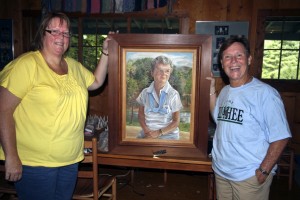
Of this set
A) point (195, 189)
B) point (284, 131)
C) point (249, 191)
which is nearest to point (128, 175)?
point (195, 189)

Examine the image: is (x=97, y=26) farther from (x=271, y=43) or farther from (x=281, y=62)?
(x=281, y=62)

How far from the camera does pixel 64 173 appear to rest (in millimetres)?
1426

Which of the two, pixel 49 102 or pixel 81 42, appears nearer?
pixel 49 102

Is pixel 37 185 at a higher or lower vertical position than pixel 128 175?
higher

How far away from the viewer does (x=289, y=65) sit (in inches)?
150

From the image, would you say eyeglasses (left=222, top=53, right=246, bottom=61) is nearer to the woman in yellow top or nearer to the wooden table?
the wooden table

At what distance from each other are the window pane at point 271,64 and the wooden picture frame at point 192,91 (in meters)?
2.50

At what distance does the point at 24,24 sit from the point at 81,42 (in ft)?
2.84

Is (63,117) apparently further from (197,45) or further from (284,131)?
(284,131)

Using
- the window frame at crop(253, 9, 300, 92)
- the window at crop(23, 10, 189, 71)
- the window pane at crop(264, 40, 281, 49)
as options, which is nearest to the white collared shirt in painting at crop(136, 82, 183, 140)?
the window at crop(23, 10, 189, 71)

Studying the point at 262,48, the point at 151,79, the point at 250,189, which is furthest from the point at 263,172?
the point at 262,48

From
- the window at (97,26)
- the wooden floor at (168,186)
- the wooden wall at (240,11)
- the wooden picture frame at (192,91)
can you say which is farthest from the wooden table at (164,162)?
the window at (97,26)

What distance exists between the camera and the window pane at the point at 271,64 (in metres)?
3.66

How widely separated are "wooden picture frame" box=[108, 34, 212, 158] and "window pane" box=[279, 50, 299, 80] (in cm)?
260
